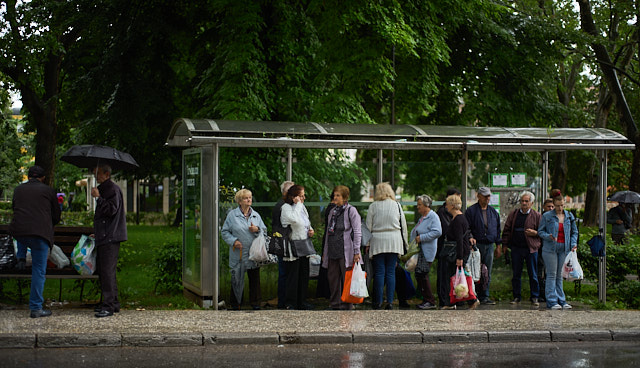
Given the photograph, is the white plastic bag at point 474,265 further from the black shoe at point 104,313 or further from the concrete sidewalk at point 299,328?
the black shoe at point 104,313

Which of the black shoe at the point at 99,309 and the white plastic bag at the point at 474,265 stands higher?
the white plastic bag at the point at 474,265

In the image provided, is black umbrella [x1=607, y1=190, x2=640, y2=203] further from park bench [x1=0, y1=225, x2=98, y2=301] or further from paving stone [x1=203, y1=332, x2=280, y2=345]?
park bench [x1=0, y1=225, x2=98, y2=301]

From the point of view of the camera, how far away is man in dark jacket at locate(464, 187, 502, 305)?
12.0 metres

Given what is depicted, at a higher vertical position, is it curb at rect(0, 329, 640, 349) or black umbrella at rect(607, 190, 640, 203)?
black umbrella at rect(607, 190, 640, 203)

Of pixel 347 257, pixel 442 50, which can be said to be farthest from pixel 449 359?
pixel 442 50

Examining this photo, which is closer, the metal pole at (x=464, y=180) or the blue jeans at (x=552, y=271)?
the blue jeans at (x=552, y=271)

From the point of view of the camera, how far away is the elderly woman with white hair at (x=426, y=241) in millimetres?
11336

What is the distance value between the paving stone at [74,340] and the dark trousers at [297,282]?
3234mm

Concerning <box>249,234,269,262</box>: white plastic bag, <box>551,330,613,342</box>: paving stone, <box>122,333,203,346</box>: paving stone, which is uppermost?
<box>249,234,269,262</box>: white plastic bag

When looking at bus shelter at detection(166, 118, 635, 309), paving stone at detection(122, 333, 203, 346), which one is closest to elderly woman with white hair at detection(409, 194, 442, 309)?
bus shelter at detection(166, 118, 635, 309)

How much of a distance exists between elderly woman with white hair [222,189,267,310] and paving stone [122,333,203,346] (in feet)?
8.22

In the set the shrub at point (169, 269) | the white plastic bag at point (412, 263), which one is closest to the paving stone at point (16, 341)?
the shrub at point (169, 269)

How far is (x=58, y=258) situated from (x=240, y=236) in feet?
8.10

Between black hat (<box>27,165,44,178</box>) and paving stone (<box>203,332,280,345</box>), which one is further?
black hat (<box>27,165,44,178</box>)
